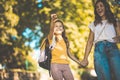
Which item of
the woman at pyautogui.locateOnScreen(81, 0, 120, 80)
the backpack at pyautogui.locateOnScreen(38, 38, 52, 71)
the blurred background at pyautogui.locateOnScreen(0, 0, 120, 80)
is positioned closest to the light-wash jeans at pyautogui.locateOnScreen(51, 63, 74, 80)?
the backpack at pyautogui.locateOnScreen(38, 38, 52, 71)

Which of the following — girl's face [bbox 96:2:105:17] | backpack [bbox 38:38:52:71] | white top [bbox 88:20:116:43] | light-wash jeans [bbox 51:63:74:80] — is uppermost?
girl's face [bbox 96:2:105:17]

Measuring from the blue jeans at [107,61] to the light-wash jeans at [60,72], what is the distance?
113 centimetres

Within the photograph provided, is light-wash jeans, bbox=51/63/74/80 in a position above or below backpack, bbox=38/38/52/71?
below

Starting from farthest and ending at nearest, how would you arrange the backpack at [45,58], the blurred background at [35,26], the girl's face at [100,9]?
the blurred background at [35,26] → the backpack at [45,58] → the girl's face at [100,9]

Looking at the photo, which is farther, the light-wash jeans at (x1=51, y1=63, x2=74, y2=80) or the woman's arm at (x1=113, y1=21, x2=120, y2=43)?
the light-wash jeans at (x1=51, y1=63, x2=74, y2=80)

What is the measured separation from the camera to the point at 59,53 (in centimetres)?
591

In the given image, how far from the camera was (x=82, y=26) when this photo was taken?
22641 mm

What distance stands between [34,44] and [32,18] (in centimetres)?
228

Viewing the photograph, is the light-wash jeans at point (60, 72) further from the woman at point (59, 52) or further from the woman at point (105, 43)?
the woman at point (105, 43)

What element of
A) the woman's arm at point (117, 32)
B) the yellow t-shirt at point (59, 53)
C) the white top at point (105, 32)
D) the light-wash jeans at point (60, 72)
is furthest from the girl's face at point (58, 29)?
the woman's arm at point (117, 32)

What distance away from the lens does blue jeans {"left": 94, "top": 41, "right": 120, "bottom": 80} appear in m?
4.69

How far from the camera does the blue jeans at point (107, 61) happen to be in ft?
15.4

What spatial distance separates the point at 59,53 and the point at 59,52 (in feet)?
0.10

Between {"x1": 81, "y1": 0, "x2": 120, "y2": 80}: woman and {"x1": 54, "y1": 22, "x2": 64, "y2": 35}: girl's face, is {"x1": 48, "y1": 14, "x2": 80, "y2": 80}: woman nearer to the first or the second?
{"x1": 54, "y1": 22, "x2": 64, "y2": 35}: girl's face
